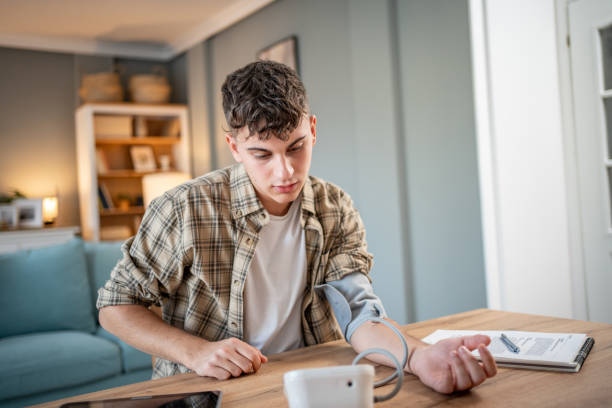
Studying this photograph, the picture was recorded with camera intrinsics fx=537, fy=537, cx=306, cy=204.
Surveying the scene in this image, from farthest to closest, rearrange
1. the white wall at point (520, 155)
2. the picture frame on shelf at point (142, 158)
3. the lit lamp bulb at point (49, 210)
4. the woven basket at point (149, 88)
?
1. the picture frame on shelf at point (142, 158)
2. the woven basket at point (149, 88)
3. the lit lamp bulb at point (49, 210)
4. the white wall at point (520, 155)

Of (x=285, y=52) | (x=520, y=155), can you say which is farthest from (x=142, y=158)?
(x=520, y=155)

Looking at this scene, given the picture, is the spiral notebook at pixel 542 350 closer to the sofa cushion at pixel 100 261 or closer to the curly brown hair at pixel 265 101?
the curly brown hair at pixel 265 101

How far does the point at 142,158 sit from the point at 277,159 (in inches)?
192

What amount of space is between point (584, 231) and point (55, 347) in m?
2.53

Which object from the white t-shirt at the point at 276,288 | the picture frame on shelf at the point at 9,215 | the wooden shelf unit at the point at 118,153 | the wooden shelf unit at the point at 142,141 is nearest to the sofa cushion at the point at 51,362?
the white t-shirt at the point at 276,288

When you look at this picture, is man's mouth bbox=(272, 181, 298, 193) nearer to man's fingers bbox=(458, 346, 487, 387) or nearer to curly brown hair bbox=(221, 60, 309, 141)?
curly brown hair bbox=(221, 60, 309, 141)

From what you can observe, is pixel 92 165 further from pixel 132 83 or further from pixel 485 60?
pixel 485 60

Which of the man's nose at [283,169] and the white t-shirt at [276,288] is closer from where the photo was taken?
the man's nose at [283,169]

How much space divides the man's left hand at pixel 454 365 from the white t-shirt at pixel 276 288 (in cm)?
44

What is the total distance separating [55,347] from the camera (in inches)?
97.2

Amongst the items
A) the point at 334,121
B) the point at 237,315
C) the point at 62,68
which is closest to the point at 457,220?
the point at 334,121

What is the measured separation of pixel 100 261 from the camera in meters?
3.08

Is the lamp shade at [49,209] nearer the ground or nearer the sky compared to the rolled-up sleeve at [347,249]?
nearer the sky

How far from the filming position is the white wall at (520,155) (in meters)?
2.57
